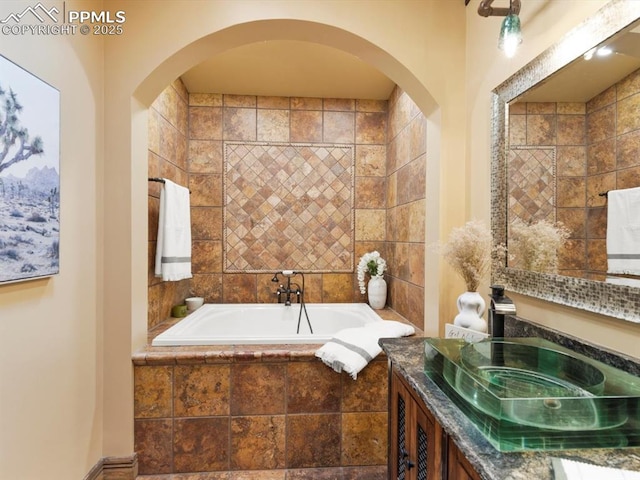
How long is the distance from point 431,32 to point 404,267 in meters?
1.62

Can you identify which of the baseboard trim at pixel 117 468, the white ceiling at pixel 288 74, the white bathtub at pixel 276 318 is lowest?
the baseboard trim at pixel 117 468

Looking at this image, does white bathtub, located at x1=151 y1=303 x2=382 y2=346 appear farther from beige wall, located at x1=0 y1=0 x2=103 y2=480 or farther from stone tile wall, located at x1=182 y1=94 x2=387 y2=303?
beige wall, located at x1=0 y1=0 x2=103 y2=480

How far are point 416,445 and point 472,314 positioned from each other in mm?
586

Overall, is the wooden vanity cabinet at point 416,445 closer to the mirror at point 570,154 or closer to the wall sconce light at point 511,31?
the mirror at point 570,154

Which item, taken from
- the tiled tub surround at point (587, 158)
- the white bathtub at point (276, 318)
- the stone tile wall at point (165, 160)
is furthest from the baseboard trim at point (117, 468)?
the tiled tub surround at point (587, 158)

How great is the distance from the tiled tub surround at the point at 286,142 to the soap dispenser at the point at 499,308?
5.07 ft

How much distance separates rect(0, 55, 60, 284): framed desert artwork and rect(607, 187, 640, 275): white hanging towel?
78.0 inches

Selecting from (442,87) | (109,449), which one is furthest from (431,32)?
(109,449)

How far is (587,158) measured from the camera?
112cm

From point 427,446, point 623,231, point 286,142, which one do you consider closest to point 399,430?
point 427,446

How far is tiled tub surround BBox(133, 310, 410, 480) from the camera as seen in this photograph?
187 centimetres

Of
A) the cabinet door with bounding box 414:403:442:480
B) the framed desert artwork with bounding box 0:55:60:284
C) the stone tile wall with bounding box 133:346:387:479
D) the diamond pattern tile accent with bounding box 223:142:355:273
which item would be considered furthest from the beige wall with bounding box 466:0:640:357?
the framed desert artwork with bounding box 0:55:60:284

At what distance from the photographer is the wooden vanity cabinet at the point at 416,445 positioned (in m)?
0.81

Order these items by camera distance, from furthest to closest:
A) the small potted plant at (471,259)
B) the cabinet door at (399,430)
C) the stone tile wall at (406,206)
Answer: the stone tile wall at (406,206)
the small potted plant at (471,259)
the cabinet door at (399,430)
